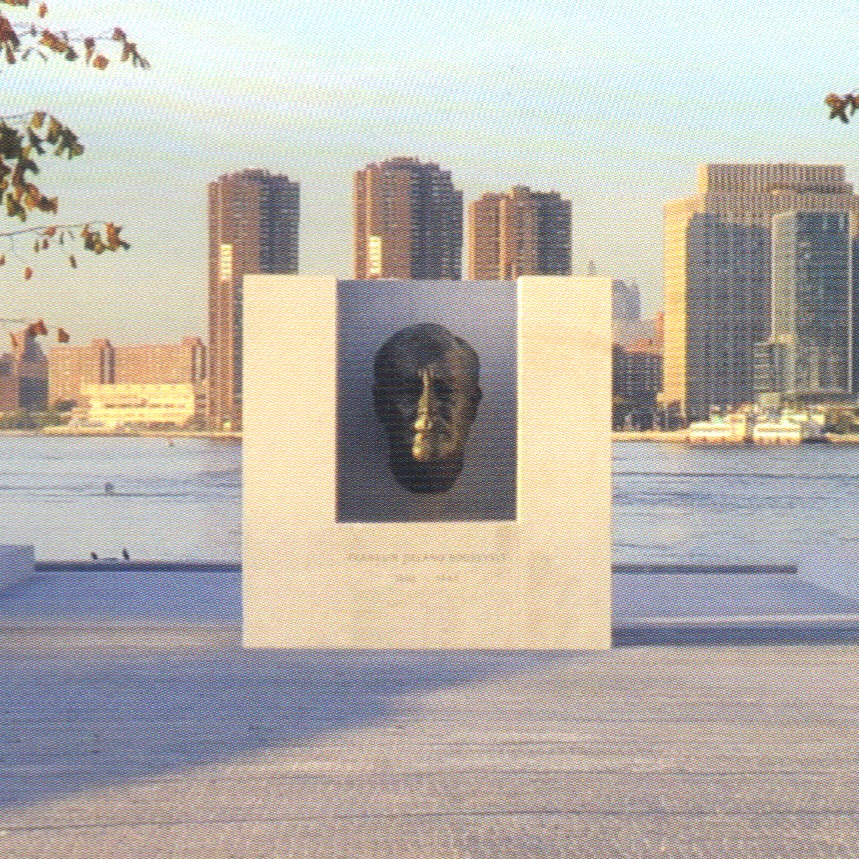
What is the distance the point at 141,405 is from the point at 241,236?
155 feet

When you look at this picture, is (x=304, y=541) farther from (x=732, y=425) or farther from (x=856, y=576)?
(x=732, y=425)

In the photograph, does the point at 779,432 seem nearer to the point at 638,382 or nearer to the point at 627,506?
the point at 638,382

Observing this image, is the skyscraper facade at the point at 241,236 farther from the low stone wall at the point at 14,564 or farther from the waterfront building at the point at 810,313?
the low stone wall at the point at 14,564

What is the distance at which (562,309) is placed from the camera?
825cm

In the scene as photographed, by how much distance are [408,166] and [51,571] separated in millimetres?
58746

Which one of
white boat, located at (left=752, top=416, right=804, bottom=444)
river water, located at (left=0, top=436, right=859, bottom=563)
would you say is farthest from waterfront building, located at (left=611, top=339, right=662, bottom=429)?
river water, located at (left=0, top=436, right=859, bottom=563)

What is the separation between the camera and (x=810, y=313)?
113m

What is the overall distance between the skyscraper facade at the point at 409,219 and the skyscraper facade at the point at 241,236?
25.9ft

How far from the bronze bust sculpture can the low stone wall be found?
129 inches

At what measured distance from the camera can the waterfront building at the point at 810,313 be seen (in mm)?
111000

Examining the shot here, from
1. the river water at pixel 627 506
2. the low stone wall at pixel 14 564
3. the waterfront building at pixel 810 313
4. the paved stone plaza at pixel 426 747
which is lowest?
the river water at pixel 627 506

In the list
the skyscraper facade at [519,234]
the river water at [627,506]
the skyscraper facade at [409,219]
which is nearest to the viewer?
the river water at [627,506]

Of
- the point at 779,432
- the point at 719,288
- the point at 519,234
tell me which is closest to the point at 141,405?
the point at 719,288

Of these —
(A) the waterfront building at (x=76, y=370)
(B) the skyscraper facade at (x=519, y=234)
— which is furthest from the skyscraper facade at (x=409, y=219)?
(A) the waterfront building at (x=76, y=370)
